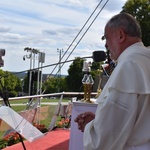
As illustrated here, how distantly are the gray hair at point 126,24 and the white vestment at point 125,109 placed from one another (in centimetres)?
13

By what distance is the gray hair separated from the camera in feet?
6.28

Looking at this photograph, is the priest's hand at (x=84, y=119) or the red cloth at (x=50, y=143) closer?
the priest's hand at (x=84, y=119)

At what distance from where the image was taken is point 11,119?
2.87 metres

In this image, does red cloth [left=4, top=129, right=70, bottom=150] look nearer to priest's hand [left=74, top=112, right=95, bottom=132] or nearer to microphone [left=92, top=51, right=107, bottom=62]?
microphone [left=92, top=51, right=107, bottom=62]

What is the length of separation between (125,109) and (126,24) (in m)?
0.46

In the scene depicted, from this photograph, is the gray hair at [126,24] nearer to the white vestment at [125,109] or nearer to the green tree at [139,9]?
the white vestment at [125,109]

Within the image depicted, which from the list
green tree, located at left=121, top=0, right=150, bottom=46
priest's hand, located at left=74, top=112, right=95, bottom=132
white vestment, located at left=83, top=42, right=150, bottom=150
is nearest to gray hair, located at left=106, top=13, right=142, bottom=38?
white vestment, located at left=83, top=42, right=150, bottom=150

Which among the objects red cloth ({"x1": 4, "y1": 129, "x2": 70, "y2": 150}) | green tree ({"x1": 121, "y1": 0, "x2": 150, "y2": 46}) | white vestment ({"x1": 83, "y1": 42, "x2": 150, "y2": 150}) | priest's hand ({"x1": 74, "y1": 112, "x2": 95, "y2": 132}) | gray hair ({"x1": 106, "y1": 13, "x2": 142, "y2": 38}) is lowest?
red cloth ({"x1": 4, "y1": 129, "x2": 70, "y2": 150})

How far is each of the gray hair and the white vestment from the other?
0.41 feet

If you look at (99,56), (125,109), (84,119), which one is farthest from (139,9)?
(125,109)

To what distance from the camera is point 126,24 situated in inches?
75.6

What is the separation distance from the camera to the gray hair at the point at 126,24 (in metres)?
1.91

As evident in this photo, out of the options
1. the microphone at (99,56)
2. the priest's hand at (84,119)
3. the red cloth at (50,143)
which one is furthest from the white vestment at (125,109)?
the red cloth at (50,143)

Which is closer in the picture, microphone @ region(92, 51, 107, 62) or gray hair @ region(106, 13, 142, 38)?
gray hair @ region(106, 13, 142, 38)
